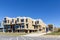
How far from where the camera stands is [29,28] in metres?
84.4

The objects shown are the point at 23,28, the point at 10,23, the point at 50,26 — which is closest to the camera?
the point at 23,28

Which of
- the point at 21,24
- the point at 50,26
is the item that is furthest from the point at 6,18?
the point at 50,26

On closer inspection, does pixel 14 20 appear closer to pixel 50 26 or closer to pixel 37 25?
pixel 37 25

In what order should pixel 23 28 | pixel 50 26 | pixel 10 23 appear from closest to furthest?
1. pixel 23 28
2. pixel 10 23
3. pixel 50 26

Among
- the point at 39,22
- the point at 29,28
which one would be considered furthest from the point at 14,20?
the point at 39,22

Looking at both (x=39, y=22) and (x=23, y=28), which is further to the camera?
(x=39, y=22)

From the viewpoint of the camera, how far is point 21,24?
→ 274ft

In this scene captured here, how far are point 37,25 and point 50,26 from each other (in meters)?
16.0

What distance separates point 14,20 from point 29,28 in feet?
30.5

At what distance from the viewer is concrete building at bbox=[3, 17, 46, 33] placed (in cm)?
8300

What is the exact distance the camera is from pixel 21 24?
83.5 meters

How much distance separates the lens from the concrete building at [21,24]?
83.0m

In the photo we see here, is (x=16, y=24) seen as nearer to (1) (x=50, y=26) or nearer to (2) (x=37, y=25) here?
(2) (x=37, y=25)

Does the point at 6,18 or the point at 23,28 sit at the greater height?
the point at 6,18
